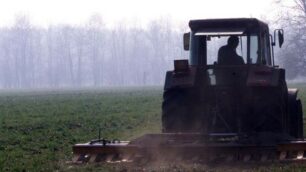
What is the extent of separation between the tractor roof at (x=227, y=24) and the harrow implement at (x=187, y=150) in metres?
2.31

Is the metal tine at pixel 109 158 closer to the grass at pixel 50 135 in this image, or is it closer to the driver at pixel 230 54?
the grass at pixel 50 135

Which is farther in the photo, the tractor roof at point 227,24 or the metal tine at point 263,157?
the tractor roof at point 227,24

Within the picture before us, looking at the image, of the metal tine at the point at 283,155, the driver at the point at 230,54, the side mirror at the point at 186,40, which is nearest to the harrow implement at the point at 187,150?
the metal tine at the point at 283,155

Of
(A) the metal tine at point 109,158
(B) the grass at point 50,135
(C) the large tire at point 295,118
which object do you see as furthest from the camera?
(C) the large tire at point 295,118

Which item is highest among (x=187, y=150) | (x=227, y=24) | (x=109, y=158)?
(x=227, y=24)

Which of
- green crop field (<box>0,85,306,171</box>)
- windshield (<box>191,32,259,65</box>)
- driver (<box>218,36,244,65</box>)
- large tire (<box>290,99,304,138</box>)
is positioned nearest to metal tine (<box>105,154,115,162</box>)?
green crop field (<box>0,85,306,171</box>)

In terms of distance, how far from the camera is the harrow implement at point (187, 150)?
11.7 meters

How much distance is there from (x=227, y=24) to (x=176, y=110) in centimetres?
201

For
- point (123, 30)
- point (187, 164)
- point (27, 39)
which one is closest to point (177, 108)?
point (187, 164)

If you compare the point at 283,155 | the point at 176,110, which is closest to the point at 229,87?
the point at 176,110

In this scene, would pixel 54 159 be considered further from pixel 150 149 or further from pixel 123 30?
pixel 123 30

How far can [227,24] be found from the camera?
13250 mm

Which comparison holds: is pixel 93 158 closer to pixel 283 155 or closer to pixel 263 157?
pixel 263 157

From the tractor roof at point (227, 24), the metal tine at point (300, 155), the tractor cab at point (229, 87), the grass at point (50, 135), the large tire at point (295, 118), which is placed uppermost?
the tractor roof at point (227, 24)
